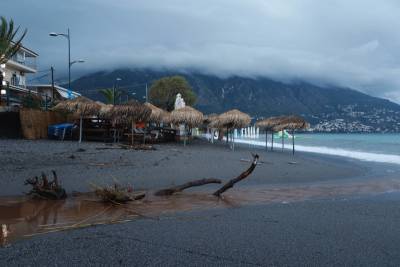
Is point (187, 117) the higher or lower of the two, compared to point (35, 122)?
higher

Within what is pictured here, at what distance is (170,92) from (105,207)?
47.0 m

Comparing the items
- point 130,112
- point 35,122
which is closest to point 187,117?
point 130,112

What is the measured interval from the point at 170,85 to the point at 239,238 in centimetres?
4909

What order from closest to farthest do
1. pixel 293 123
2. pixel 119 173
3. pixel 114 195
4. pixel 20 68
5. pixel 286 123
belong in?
pixel 114 195 < pixel 119 173 < pixel 293 123 < pixel 286 123 < pixel 20 68

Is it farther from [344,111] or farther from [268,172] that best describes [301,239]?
[344,111]

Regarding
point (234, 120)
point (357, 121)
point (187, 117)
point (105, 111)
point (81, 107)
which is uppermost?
point (357, 121)

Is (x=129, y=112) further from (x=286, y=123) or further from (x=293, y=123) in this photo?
(x=293, y=123)

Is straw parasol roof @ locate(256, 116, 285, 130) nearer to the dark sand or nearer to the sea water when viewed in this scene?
the sea water

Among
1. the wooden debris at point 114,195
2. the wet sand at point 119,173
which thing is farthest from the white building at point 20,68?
the wooden debris at point 114,195

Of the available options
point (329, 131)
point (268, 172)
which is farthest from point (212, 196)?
point (329, 131)

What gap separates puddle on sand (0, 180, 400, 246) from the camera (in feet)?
16.3

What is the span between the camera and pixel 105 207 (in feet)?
20.2

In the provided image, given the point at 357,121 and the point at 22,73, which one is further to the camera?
the point at 357,121

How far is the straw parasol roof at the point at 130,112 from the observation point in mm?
20969
